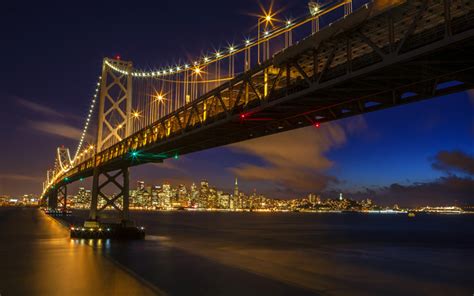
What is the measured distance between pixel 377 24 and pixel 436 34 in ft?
7.44

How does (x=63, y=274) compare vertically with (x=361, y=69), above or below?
below

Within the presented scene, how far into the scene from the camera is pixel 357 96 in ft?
64.6

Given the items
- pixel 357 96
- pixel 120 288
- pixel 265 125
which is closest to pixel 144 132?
pixel 265 125

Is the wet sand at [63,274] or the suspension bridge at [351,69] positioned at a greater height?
the suspension bridge at [351,69]

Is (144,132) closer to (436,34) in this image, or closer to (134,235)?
(134,235)

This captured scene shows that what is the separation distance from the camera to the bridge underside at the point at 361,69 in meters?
14.1

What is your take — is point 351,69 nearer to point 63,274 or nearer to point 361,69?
point 361,69

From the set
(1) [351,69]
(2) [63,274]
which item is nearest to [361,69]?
(1) [351,69]

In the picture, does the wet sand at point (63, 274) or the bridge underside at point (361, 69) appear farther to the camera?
the wet sand at point (63, 274)

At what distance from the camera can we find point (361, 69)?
52.7 ft

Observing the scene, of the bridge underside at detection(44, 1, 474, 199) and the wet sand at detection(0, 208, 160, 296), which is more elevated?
the bridge underside at detection(44, 1, 474, 199)

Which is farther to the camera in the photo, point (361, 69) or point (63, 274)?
point (63, 274)

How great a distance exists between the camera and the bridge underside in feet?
46.3

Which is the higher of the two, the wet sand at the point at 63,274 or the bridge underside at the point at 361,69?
the bridge underside at the point at 361,69
